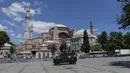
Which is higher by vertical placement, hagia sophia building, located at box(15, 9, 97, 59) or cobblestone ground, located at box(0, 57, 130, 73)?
hagia sophia building, located at box(15, 9, 97, 59)

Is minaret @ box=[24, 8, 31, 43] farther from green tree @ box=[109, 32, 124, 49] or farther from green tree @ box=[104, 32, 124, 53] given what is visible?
green tree @ box=[109, 32, 124, 49]

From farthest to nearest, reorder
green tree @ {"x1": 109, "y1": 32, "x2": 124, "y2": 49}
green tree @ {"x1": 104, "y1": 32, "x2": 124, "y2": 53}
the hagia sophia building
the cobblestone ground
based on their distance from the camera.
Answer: the hagia sophia building, green tree @ {"x1": 109, "y1": 32, "x2": 124, "y2": 49}, green tree @ {"x1": 104, "y1": 32, "x2": 124, "y2": 53}, the cobblestone ground

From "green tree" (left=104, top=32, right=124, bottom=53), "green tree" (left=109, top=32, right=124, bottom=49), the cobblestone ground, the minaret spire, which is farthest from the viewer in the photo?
the minaret spire

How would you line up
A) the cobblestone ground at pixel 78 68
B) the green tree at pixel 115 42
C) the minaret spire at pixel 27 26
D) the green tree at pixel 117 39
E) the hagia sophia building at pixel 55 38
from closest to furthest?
the cobblestone ground at pixel 78 68 → the green tree at pixel 115 42 → the green tree at pixel 117 39 → the hagia sophia building at pixel 55 38 → the minaret spire at pixel 27 26

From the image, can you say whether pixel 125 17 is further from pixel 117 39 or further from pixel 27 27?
pixel 27 27

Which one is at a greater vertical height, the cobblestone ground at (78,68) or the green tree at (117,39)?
the green tree at (117,39)

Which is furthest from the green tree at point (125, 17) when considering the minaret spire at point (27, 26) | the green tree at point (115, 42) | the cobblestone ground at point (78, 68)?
the minaret spire at point (27, 26)

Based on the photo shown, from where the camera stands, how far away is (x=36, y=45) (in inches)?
4656

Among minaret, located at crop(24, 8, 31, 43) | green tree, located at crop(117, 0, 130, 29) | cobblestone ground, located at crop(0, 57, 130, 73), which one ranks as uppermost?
minaret, located at crop(24, 8, 31, 43)

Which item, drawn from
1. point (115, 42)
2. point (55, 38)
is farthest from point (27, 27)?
point (115, 42)

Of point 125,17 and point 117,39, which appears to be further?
point 117,39

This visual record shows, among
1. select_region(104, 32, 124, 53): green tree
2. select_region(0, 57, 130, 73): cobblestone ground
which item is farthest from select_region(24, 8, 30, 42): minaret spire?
select_region(0, 57, 130, 73): cobblestone ground

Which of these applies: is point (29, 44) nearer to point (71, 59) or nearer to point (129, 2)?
point (71, 59)

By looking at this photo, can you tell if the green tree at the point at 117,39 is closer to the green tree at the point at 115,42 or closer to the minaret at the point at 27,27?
the green tree at the point at 115,42
